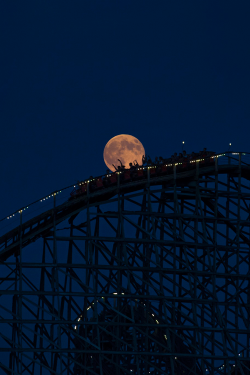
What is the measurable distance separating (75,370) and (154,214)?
733 cm

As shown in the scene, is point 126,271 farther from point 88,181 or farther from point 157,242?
point 88,181

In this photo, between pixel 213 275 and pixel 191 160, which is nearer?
pixel 213 275

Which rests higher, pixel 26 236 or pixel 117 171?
pixel 117 171

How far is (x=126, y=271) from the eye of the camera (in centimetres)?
2430

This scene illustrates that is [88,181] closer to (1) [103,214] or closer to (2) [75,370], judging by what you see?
(1) [103,214]

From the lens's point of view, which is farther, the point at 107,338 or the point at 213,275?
the point at 107,338

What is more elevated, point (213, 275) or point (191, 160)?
point (191, 160)

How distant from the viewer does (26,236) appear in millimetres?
25125

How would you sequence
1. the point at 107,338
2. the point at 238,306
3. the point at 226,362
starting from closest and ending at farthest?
1. the point at 226,362
2. the point at 238,306
3. the point at 107,338

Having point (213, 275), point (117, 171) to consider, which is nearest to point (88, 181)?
point (117, 171)

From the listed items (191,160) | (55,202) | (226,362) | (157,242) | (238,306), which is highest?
(191,160)

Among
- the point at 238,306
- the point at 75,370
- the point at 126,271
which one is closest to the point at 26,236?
the point at 126,271

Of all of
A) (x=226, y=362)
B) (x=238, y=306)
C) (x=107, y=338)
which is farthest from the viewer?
(x=107, y=338)

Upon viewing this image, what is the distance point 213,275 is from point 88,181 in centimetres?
608
